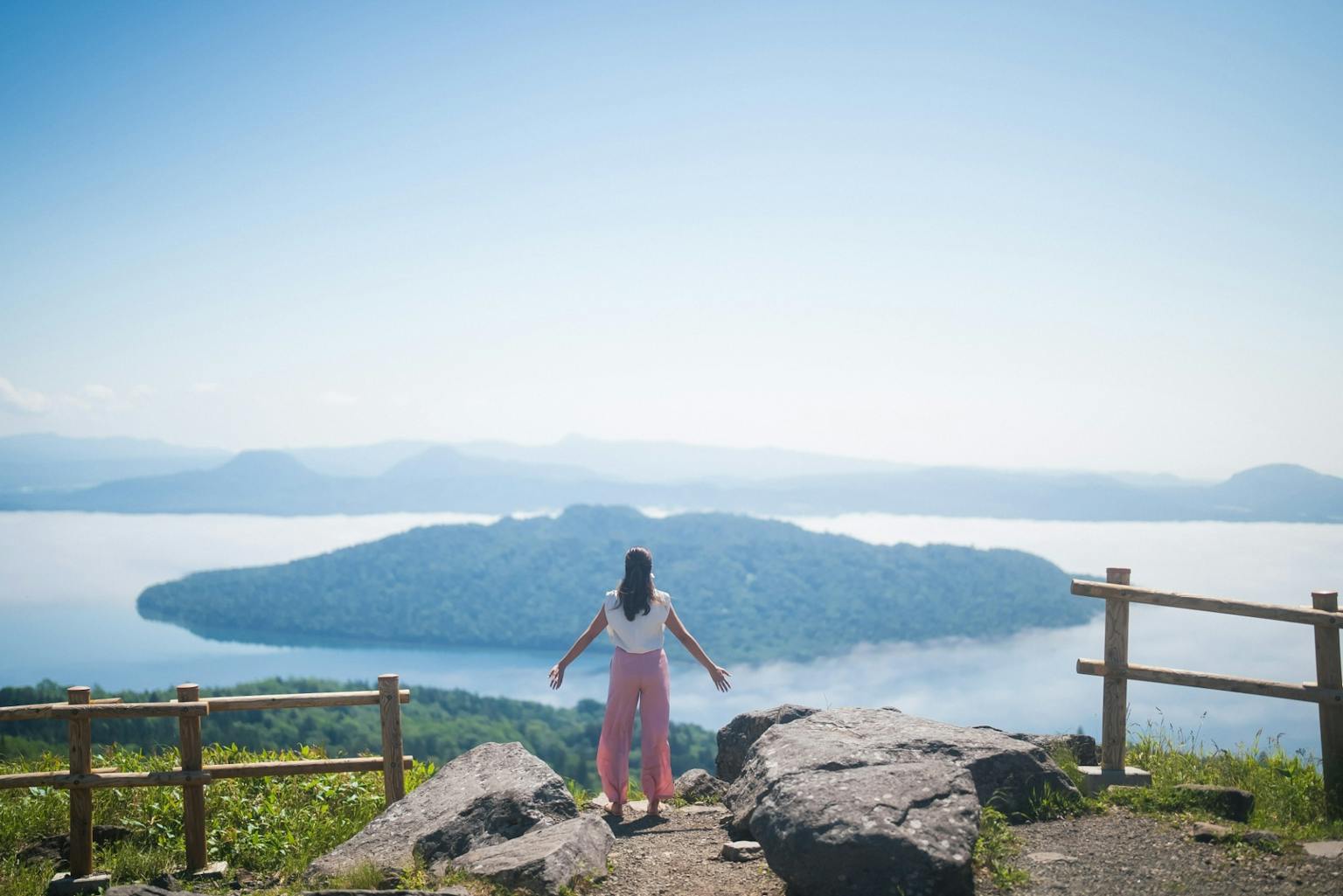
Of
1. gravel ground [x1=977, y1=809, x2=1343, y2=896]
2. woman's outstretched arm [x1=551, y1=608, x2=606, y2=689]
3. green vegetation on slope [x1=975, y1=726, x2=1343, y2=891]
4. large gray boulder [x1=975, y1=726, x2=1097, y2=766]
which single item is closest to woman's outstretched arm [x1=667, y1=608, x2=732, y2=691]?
woman's outstretched arm [x1=551, y1=608, x2=606, y2=689]

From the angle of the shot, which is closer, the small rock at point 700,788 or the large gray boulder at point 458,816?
the large gray boulder at point 458,816

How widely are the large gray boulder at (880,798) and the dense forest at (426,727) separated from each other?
97.8ft

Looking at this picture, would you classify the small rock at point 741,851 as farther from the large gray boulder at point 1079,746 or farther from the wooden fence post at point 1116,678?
the wooden fence post at point 1116,678

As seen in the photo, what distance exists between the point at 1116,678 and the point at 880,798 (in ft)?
10.6

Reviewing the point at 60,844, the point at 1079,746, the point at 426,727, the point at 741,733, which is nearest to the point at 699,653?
the point at 741,733

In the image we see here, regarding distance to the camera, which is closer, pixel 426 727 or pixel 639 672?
pixel 639 672

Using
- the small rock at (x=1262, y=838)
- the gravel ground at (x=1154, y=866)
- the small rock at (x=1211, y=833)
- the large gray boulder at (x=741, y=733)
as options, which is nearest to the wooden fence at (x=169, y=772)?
the large gray boulder at (x=741, y=733)

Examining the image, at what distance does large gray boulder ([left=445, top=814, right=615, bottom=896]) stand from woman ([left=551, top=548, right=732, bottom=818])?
105 centimetres

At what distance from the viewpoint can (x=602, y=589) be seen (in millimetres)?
131750

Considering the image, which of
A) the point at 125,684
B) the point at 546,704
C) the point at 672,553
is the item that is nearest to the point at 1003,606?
the point at 672,553

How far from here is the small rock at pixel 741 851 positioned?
7.48 meters

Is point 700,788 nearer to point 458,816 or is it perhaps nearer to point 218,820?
point 458,816

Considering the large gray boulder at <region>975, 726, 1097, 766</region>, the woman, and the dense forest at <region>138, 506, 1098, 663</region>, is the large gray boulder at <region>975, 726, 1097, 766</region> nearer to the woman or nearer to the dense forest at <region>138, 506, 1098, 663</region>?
the woman

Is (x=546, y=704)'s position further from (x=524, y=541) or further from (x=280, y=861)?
(x=280, y=861)
